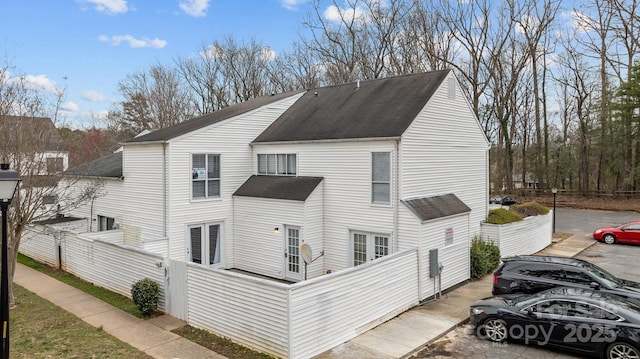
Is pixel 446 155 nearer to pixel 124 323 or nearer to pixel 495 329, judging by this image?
pixel 495 329

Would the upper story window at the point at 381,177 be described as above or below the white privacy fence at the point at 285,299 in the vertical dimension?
above

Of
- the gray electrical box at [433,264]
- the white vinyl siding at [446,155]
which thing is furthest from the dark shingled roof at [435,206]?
the gray electrical box at [433,264]

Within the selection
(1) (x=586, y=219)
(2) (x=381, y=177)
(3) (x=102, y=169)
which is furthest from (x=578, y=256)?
(3) (x=102, y=169)

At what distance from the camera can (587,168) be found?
43844mm

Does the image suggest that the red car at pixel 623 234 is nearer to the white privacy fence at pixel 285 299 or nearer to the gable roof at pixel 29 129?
the white privacy fence at pixel 285 299

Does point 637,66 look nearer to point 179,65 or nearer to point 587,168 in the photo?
point 587,168

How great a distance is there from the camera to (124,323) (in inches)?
443

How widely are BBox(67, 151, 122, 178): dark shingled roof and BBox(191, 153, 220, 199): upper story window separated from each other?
3.96m

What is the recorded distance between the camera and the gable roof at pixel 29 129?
1301cm

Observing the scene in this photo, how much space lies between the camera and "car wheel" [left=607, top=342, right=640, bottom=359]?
8266 mm

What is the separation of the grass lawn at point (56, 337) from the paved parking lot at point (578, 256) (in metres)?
7.06

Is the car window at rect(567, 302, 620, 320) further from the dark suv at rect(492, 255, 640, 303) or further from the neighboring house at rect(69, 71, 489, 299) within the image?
the neighboring house at rect(69, 71, 489, 299)

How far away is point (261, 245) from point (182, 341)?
265 inches

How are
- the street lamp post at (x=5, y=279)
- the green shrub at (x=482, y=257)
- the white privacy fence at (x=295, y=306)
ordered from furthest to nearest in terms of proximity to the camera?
the green shrub at (x=482, y=257) → the white privacy fence at (x=295, y=306) → the street lamp post at (x=5, y=279)
